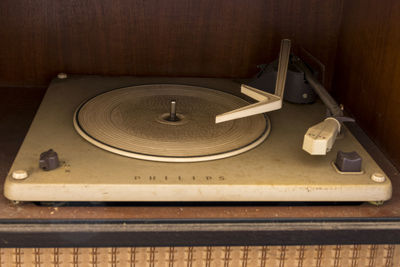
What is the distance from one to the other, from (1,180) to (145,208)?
26 centimetres

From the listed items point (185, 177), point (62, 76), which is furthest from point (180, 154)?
point (62, 76)

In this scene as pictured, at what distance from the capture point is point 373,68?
1.17m

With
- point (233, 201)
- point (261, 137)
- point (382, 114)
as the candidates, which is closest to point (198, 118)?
point (261, 137)

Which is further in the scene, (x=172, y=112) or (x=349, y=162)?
(x=172, y=112)

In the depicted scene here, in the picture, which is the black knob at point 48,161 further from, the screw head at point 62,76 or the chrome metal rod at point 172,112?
the screw head at point 62,76

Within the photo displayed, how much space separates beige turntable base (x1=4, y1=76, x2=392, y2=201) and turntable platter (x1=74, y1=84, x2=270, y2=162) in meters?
0.02

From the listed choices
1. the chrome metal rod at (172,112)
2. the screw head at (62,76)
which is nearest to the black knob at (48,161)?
the chrome metal rod at (172,112)

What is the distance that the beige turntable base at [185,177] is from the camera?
2.76 feet

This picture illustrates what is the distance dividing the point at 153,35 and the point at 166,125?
378mm

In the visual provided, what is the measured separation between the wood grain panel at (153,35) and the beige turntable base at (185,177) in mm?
386

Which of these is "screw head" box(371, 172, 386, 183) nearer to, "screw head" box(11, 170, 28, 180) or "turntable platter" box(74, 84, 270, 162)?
"turntable platter" box(74, 84, 270, 162)

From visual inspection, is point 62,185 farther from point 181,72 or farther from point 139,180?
point 181,72

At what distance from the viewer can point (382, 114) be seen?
1121 mm

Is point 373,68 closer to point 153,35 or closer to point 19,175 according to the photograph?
point 153,35
